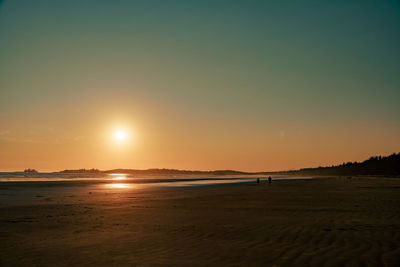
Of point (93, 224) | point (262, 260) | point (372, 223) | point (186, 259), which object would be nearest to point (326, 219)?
point (372, 223)

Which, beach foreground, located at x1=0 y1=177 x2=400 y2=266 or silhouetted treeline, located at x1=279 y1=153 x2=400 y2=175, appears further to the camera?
silhouetted treeline, located at x1=279 y1=153 x2=400 y2=175

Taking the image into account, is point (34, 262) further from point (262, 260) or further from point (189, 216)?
point (189, 216)

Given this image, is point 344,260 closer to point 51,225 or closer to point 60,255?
point 60,255

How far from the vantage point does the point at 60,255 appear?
348 inches

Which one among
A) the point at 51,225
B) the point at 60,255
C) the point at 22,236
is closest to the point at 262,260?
the point at 60,255

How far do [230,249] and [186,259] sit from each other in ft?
5.07

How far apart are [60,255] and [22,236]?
3739 mm

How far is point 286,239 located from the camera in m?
10.3

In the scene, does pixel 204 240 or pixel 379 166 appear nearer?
pixel 204 240

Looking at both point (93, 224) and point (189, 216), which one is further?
point (189, 216)

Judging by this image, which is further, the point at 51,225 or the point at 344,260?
the point at 51,225

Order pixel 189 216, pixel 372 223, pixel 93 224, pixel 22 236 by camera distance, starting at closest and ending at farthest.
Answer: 1. pixel 22 236
2. pixel 372 223
3. pixel 93 224
4. pixel 189 216

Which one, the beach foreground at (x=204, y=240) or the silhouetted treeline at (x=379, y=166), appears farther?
the silhouetted treeline at (x=379, y=166)

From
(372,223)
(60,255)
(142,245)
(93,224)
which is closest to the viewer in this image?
(60,255)
